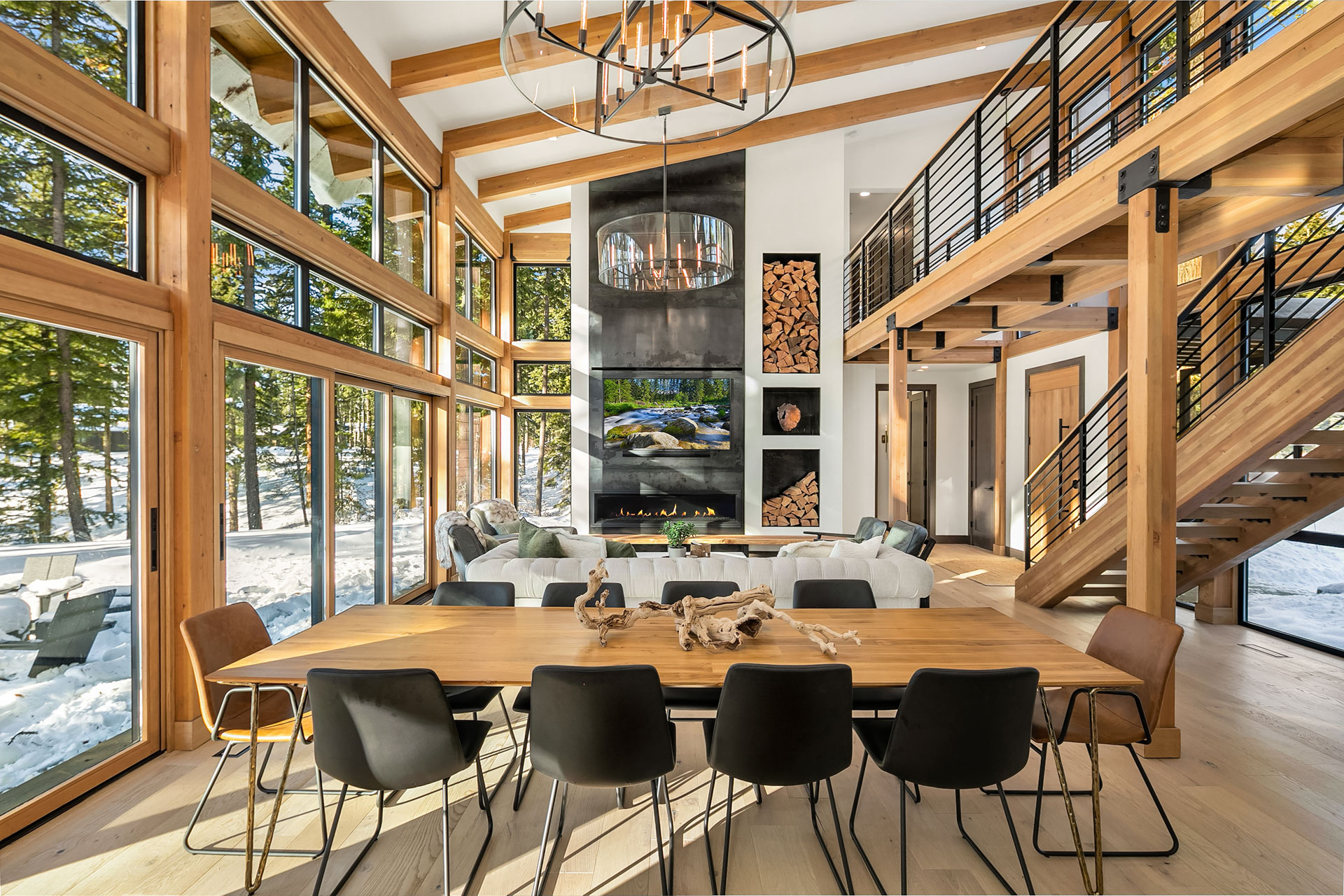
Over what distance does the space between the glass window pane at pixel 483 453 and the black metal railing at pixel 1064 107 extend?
198 inches

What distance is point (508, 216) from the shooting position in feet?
29.7

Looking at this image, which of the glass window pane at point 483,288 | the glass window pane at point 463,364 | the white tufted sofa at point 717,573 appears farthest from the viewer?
the glass window pane at point 483,288

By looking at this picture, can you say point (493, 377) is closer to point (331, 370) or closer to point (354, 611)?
point (331, 370)

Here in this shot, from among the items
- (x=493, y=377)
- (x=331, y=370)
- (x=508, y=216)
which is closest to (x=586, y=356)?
(x=493, y=377)

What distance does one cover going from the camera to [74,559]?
2.57 meters

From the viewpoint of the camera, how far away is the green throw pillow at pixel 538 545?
170 inches

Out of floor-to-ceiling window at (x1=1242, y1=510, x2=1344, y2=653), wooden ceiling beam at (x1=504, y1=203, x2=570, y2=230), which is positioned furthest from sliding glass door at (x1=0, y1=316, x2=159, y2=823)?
floor-to-ceiling window at (x1=1242, y1=510, x2=1344, y2=653)

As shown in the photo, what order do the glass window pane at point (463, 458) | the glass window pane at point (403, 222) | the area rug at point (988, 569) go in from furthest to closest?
the glass window pane at point (463, 458) < the area rug at point (988, 569) < the glass window pane at point (403, 222)

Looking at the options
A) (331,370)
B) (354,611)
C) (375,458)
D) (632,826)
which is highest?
(331,370)

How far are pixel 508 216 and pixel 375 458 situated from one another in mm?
5049

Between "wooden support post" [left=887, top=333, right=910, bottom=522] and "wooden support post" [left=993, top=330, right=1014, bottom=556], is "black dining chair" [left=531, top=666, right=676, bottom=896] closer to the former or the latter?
"wooden support post" [left=887, top=333, right=910, bottom=522]

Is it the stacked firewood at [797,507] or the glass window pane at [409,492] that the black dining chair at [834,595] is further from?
the stacked firewood at [797,507]

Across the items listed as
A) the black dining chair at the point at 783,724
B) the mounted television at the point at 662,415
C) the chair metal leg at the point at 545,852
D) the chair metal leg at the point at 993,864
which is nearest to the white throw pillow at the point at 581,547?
the chair metal leg at the point at 545,852

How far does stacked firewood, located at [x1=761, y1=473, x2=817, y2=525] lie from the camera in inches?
317
